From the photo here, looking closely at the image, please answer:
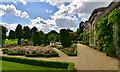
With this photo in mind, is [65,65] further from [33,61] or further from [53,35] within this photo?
[53,35]

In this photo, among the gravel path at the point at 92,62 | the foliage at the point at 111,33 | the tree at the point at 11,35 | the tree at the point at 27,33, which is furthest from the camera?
the tree at the point at 27,33

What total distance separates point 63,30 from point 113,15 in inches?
640

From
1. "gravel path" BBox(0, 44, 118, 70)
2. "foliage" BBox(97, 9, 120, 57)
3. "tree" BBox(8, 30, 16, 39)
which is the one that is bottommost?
"gravel path" BBox(0, 44, 118, 70)

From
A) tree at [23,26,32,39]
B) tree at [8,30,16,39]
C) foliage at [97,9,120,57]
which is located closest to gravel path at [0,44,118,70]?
foliage at [97,9,120,57]

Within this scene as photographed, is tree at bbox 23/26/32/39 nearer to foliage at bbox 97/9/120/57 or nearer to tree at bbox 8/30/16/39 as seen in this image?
tree at bbox 8/30/16/39

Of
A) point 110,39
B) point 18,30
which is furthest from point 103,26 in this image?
point 18,30

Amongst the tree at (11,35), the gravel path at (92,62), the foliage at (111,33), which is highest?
the tree at (11,35)

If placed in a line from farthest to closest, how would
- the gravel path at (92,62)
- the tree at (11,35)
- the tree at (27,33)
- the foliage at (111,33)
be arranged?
the tree at (27,33)
the tree at (11,35)
the foliage at (111,33)
the gravel path at (92,62)

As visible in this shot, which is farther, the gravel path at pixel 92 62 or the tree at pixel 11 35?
the tree at pixel 11 35

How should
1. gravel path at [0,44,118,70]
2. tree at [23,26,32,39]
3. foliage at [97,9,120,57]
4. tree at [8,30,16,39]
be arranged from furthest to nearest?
tree at [23,26,32,39], tree at [8,30,16,39], foliage at [97,9,120,57], gravel path at [0,44,118,70]

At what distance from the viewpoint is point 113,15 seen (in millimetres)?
18156

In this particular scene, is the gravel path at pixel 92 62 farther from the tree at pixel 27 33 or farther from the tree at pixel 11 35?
the tree at pixel 27 33

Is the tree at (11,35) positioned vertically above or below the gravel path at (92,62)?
above

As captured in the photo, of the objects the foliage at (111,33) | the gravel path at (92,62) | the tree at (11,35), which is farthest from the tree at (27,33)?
the gravel path at (92,62)
